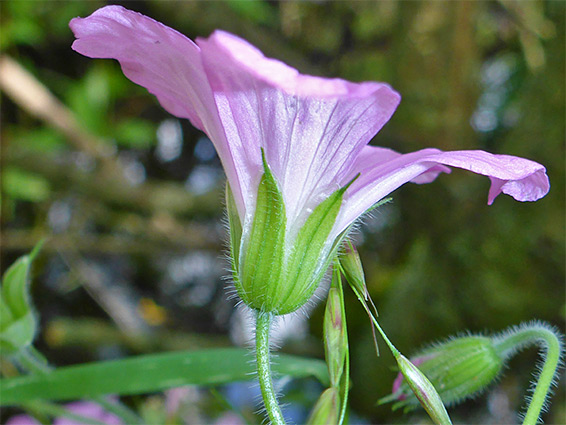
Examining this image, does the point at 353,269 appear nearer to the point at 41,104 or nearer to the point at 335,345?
the point at 335,345

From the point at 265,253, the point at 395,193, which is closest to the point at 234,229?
the point at 265,253

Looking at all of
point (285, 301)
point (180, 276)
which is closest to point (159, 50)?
point (285, 301)

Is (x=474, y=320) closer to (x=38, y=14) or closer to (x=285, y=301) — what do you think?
(x=285, y=301)

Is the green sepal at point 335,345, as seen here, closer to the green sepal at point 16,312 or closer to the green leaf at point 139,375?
the green leaf at point 139,375

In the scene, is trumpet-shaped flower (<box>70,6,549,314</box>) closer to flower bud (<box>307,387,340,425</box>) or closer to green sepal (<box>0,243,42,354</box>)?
flower bud (<box>307,387,340,425</box>)

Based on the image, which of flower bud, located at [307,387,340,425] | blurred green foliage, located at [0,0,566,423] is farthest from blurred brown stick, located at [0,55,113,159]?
flower bud, located at [307,387,340,425]

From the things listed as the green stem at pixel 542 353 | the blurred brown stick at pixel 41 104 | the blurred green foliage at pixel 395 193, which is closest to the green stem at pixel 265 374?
the green stem at pixel 542 353
